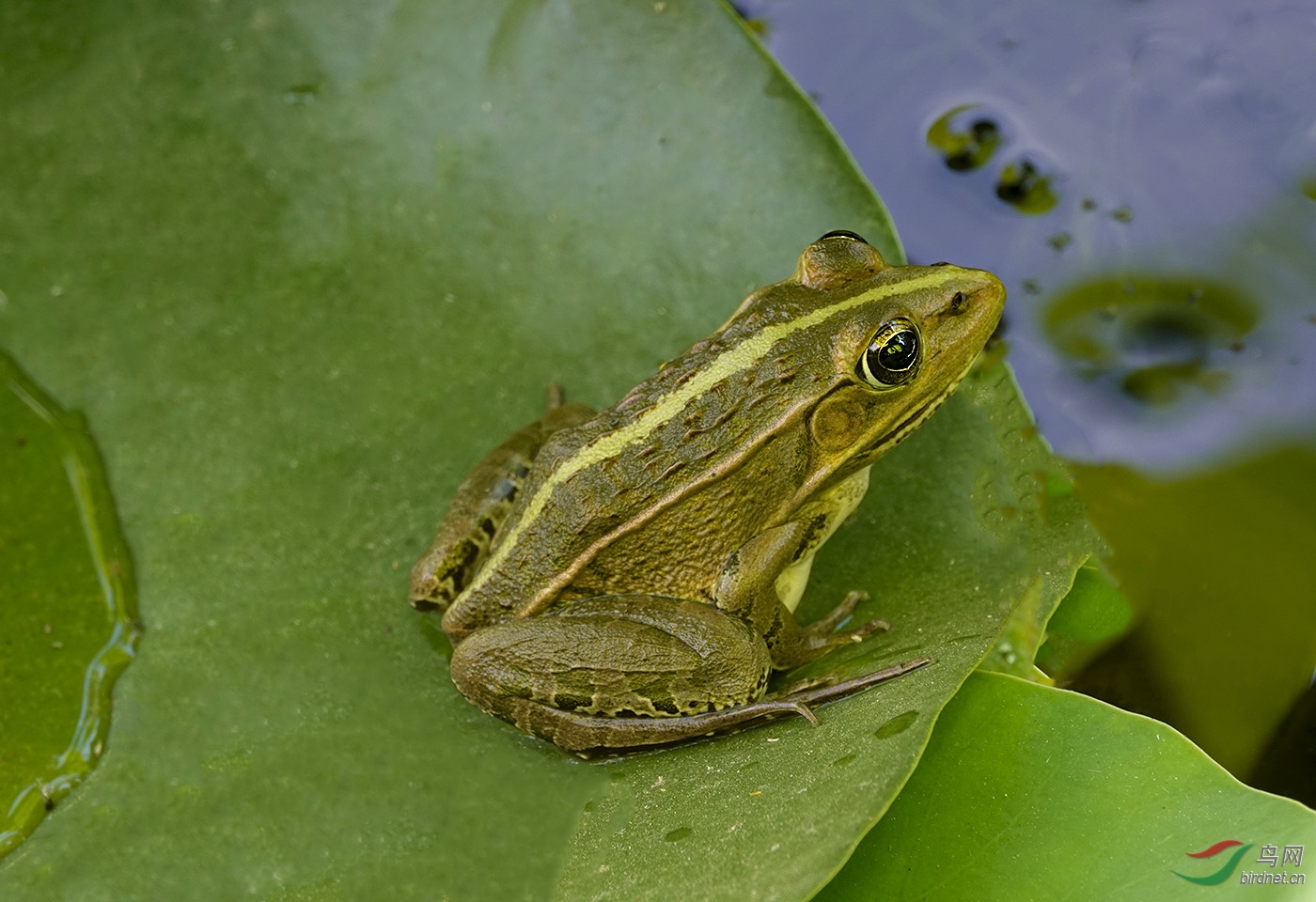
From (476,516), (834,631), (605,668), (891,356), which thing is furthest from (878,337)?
(476,516)

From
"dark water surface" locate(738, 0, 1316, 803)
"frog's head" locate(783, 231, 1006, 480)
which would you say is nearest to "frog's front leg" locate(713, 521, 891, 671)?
"frog's head" locate(783, 231, 1006, 480)

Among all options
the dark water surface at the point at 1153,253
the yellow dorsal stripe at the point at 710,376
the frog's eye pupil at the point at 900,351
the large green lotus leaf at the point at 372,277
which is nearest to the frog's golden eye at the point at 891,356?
the frog's eye pupil at the point at 900,351

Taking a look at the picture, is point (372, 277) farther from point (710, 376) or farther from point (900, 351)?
point (900, 351)

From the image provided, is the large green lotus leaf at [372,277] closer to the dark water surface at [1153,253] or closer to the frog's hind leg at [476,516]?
the frog's hind leg at [476,516]

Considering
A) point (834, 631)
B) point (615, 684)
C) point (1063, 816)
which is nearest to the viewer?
point (1063, 816)

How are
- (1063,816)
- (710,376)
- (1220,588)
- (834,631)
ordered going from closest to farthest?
(1063,816), (710,376), (834,631), (1220,588)

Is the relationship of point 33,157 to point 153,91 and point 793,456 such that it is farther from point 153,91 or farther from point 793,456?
Result: point 793,456

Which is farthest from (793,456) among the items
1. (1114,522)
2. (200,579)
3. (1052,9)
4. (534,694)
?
(1052,9)
